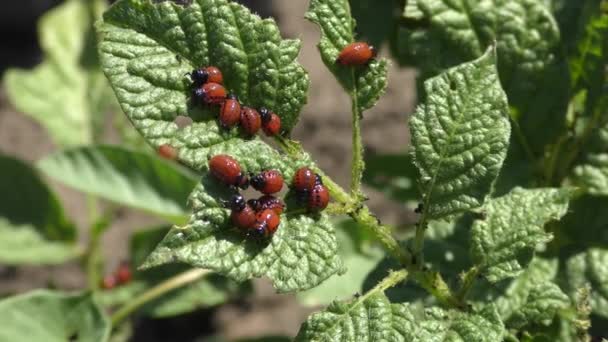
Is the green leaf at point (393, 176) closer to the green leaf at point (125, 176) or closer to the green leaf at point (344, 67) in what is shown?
the green leaf at point (125, 176)

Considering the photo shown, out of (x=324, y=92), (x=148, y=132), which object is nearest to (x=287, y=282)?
(x=148, y=132)

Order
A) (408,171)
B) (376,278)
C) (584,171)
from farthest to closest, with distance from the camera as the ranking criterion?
(408,171)
(584,171)
(376,278)

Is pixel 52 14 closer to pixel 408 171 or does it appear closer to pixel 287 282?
pixel 408 171

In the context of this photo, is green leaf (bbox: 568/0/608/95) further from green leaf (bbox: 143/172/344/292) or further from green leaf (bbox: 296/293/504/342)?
green leaf (bbox: 143/172/344/292)

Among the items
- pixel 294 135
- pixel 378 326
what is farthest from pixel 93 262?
pixel 378 326

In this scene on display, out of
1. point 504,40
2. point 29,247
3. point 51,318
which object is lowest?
point 51,318

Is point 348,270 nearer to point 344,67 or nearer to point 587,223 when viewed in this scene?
point 587,223

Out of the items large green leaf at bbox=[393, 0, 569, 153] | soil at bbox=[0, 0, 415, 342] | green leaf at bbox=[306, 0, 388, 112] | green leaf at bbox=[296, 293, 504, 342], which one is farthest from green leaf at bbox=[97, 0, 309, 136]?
soil at bbox=[0, 0, 415, 342]
